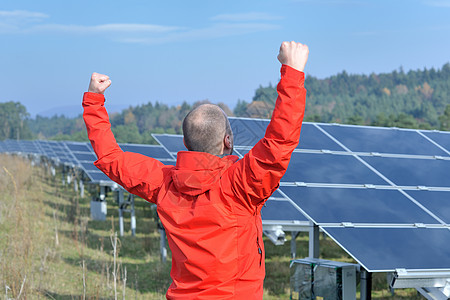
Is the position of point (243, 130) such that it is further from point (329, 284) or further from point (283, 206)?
point (329, 284)

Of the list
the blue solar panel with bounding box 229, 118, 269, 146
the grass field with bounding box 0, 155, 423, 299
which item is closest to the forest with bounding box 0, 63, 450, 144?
the grass field with bounding box 0, 155, 423, 299

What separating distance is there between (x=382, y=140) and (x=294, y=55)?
572cm

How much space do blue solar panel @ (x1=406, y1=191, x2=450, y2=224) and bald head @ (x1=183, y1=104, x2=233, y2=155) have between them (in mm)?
3578

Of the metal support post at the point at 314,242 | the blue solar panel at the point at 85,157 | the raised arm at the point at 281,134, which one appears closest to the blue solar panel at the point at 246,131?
the metal support post at the point at 314,242

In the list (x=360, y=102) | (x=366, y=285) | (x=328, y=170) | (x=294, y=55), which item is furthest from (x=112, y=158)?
(x=360, y=102)

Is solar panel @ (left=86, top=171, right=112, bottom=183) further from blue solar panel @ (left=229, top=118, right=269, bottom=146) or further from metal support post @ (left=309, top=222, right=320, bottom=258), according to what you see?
metal support post @ (left=309, top=222, right=320, bottom=258)

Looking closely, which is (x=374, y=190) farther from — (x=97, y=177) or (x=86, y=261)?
(x=97, y=177)

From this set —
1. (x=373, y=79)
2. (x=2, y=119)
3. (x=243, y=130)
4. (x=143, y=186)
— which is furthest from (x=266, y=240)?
(x=2, y=119)

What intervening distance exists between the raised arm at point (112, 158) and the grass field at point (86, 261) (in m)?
2.76

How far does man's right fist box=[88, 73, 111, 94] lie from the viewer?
2979 millimetres

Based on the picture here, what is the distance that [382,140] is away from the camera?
7715mm

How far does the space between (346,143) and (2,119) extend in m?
134

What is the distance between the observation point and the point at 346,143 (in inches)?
289

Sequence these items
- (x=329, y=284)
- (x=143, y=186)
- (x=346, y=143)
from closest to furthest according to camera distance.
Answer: (x=143, y=186) < (x=329, y=284) < (x=346, y=143)
